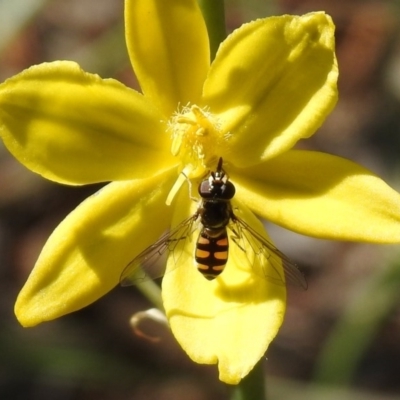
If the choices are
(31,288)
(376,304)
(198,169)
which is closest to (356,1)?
(376,304)

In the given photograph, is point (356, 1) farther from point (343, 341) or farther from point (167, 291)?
point (167, 291)

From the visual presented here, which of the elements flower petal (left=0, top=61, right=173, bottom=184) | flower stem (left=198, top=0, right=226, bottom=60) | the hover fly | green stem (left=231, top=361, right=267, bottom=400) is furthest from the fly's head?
green stem (left=231, top=361, right=267, bottom=400)

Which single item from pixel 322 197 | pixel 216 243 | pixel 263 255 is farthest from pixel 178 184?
pixel 322 197

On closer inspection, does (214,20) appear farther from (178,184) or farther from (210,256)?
(210,256)

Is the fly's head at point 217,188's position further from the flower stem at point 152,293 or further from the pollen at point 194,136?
the flower stem at point 152,293

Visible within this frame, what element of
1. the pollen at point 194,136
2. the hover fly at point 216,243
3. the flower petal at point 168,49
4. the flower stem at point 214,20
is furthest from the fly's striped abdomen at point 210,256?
the flower stem at point 214,20

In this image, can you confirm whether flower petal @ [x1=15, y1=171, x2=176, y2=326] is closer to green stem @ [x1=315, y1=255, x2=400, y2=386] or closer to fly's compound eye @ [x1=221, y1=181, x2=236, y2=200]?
fly's compound eye @ [x1=221, y1=181, x2=236, y2=200]
